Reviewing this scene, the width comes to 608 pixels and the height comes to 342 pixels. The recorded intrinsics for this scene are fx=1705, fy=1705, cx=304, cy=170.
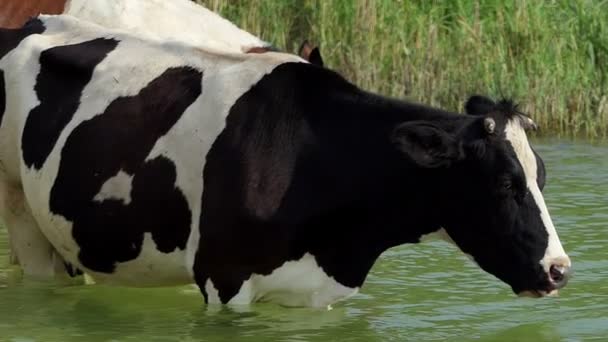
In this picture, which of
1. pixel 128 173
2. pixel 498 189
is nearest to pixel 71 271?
pixel 128 173

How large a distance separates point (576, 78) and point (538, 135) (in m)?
0.65

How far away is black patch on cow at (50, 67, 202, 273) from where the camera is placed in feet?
24.8

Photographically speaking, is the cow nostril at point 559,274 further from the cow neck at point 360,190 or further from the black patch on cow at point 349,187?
the cow neck at point 360,190

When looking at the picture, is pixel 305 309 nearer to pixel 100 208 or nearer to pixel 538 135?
pixel 100 208

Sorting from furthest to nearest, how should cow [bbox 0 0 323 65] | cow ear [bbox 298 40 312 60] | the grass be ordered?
1. the grass
2. cow [bbox 0 0 323 65]
3. cow ear [bbox 298 40 312 60]

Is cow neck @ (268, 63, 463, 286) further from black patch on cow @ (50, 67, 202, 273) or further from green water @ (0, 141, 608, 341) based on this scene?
black patch on cow @ (50, 67, 202, 273)

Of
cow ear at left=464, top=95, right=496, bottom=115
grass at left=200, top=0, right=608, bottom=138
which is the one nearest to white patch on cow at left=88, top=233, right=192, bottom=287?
cow ear at left=464, top=95, right=496, bottom=115

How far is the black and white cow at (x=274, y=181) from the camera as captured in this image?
727 centimetres

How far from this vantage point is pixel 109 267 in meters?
7.84

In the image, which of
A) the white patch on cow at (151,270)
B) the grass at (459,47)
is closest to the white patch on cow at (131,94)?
the white patch on cow at (151,270)

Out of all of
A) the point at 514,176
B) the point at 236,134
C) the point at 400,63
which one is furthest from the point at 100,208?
the point at 400,63

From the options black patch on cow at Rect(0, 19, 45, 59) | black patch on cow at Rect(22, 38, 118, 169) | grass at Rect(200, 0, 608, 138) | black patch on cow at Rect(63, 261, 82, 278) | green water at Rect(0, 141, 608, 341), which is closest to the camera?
green water at Rect(0, 141, 608, 341)

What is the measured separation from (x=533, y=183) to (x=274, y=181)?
1.11 m

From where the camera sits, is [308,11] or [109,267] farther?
[308,11]
